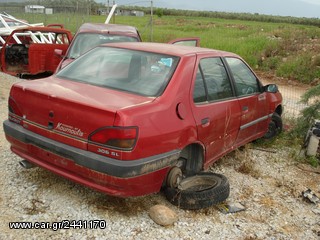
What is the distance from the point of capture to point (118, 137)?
3.29m

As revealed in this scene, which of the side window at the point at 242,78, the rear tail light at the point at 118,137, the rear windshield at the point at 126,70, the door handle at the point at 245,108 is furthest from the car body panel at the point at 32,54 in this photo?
the rear tail light at the point at 118,137

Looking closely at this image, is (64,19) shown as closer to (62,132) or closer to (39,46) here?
(39,46)

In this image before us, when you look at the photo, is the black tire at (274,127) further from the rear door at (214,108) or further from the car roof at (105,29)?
the car roof at (105,29)

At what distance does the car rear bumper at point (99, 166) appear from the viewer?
131 inches

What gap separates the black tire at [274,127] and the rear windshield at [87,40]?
4.10 m

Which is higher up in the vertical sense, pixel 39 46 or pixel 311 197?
pixel 39 46

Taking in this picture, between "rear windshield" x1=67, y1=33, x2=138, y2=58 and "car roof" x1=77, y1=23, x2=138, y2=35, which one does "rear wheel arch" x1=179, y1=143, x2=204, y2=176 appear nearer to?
"rear windshield" x1=67, y1=33, x2=138, y2=58

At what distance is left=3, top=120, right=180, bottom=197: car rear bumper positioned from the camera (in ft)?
10.9

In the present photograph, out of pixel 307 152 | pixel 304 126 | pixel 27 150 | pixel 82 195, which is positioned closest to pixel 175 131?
pixel 82 195

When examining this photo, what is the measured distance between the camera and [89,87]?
3.92 meters

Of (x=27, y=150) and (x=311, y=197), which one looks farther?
(x=311, y=197)

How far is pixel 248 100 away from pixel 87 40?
15.5 feet

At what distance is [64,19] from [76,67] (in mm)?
20534

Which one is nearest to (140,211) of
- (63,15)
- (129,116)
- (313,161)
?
(129,116)
